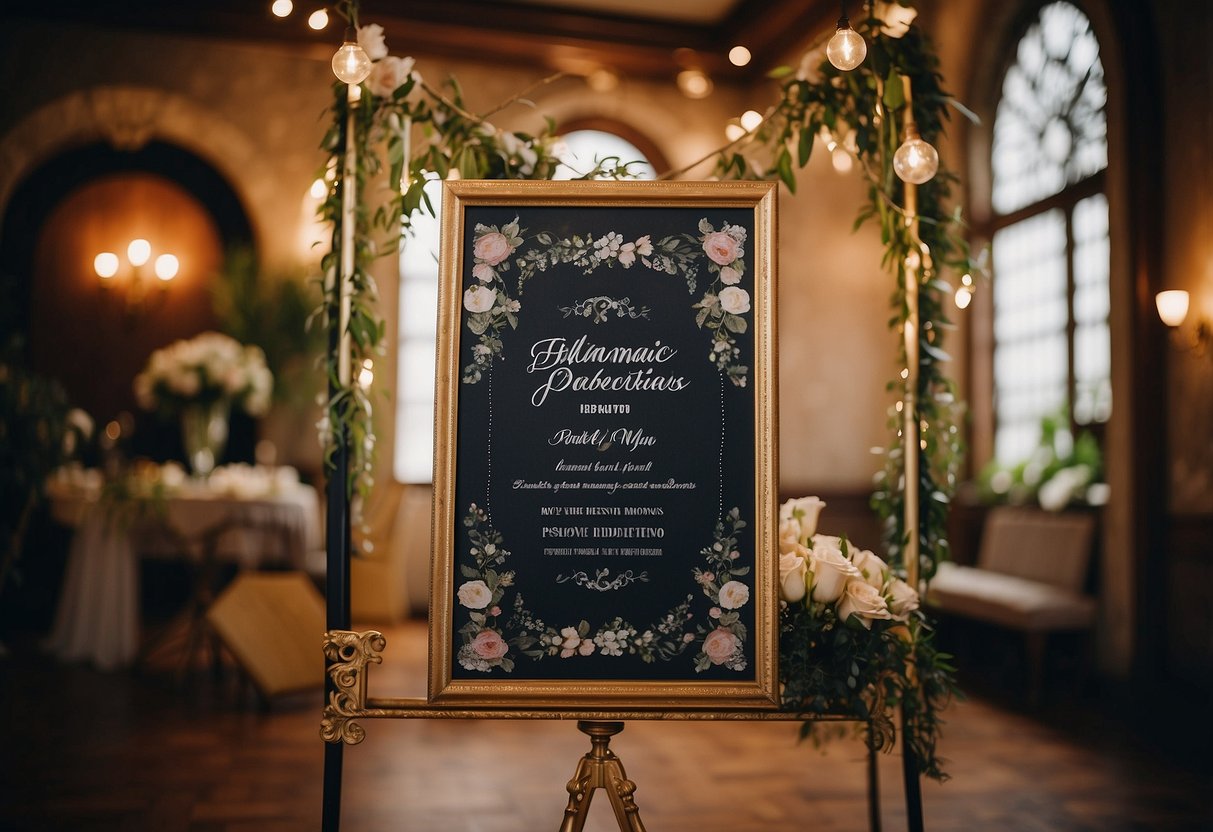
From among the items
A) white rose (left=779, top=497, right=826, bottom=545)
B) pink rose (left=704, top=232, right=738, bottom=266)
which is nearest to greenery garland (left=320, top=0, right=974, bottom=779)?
white rose (left=779, top=497, right=826, bottom=545)

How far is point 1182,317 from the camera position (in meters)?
4.70

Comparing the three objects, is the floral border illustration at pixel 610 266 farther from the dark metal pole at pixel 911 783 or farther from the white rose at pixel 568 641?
the dark metal pole at pixel 911 783

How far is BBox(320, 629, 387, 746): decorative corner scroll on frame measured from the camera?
1894mm

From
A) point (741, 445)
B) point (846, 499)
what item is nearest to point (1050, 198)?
point (846, 499)

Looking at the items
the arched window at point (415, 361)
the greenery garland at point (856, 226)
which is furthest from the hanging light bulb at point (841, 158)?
the arched window at point (415, 361)

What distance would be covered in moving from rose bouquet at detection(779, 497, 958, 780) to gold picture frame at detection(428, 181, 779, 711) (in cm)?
13

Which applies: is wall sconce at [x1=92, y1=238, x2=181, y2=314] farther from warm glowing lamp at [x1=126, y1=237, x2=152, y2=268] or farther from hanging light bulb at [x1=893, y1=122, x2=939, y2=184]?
hanging light bulb at [x1=893, y1=122, x2=939, y2=184]

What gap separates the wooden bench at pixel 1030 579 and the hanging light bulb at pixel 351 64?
145 inches

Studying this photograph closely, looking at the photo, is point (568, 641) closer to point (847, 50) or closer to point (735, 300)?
point (735, 300)

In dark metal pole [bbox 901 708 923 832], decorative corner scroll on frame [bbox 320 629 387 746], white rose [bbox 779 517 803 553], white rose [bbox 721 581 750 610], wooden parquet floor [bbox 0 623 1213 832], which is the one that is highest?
white rose [bbox 779 517 803 553]

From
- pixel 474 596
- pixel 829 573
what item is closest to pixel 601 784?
pixel 474 596

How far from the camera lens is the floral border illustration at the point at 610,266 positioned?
1.89m

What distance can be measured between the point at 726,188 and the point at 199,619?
4236mm

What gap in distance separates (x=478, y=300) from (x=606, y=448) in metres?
0.37
